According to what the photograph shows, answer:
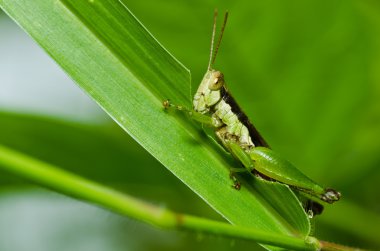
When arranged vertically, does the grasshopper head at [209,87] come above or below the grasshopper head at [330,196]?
above

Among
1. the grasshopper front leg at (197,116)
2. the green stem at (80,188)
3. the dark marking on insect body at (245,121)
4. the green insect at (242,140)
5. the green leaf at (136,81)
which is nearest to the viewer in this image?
the green stem at (80,188)

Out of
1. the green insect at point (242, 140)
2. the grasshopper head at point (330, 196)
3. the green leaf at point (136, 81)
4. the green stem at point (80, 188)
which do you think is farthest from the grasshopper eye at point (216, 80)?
the green stem at point (80, 188)

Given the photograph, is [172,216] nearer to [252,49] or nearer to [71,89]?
[252,49]

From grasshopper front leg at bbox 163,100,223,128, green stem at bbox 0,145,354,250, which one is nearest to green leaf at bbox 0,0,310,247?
grasshopper front leg at bbox 163,100,223,128

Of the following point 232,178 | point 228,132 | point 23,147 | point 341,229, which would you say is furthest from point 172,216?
point 341,229

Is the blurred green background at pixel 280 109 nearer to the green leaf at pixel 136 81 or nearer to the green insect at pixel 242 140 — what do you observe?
the green insect at pixel 242 140

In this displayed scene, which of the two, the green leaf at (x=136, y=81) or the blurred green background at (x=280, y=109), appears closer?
the green leaf at (x=136, y=81)
